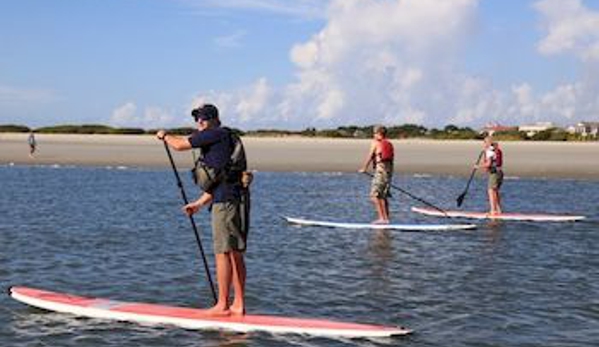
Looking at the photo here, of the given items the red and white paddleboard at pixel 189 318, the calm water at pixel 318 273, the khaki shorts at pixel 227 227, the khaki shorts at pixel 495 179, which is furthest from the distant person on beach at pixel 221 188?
the khaki shorts at pixel 495 179

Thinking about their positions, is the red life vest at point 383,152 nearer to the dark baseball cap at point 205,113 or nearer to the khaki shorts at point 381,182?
the khaki shorts at point 381,182

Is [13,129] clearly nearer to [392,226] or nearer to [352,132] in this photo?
[352,132]

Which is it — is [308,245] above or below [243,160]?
below

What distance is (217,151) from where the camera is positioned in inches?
333

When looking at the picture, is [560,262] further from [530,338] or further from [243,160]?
[243,160]

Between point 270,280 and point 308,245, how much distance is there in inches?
132

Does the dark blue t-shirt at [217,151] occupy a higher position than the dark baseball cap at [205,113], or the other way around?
the dark baseball cap at [205,113]

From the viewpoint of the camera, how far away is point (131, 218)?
59.0ft

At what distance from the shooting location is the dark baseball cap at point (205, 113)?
848 centimetres

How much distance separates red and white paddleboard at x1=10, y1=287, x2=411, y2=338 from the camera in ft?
26.8

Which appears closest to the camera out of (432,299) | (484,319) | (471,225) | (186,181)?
(484,319)

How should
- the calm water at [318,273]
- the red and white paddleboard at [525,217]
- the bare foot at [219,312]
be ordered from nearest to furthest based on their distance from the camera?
the calm water at [318,273], the bare foot at [219,312], the red and white paddleboard at [525,217]

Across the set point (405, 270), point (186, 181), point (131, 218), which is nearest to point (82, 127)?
point (186, 181)

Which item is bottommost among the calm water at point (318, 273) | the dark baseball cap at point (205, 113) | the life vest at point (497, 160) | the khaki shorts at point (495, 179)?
the calm water at point (318, 273)
